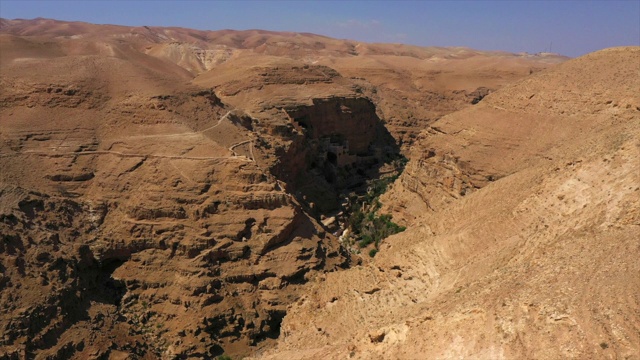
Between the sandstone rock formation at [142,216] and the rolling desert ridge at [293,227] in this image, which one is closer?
the rolling desert ridge at [293,227]

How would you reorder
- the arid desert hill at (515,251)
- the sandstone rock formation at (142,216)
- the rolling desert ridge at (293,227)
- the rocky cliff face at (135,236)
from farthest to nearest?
the sandstone rock formation at (142,216)
the rocky cliff face at (135,236)
the rolling desert ridge at (293,227)
the arid desert hill at (515,251)

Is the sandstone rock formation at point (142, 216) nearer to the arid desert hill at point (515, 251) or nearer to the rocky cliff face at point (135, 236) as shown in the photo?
the rocky cliff face at point (135, 236)

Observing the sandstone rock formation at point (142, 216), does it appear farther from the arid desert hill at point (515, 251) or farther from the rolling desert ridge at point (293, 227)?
the arid desert hill at point (515, 251)

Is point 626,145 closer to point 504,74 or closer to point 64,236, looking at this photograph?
point 64,236

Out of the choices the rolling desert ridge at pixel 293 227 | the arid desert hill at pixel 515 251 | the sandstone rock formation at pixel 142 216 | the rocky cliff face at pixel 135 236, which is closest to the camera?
the arid desert hill at pixel 515 251

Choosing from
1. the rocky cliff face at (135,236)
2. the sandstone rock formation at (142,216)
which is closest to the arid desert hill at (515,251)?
the sandstone rock formation at (142,216)

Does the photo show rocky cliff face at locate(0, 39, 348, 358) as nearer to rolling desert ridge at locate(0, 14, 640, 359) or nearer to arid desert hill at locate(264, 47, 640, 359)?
rolling desert ridge at locate(0, 14, 640, 359)

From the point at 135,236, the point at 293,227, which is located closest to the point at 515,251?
the point at 293,227
